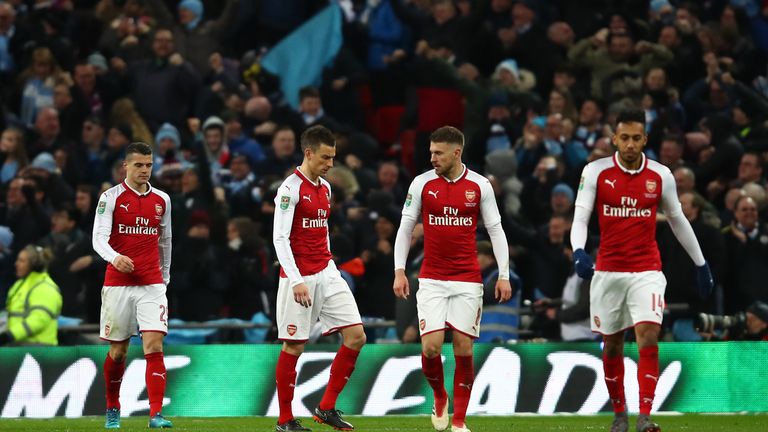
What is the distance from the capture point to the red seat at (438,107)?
2228cm

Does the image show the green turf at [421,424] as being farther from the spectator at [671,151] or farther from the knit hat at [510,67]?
the knit hat at [510,67]

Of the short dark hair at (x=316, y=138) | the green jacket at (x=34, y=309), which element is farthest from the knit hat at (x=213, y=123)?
the short dark hair at (x=316, y=138)

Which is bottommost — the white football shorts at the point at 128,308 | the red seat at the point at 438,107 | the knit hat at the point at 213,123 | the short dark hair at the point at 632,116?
the white football shorts at the point at 128,308

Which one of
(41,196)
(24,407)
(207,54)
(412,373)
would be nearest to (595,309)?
(412,373)

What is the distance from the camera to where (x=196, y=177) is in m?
19.8

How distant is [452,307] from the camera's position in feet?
42.9

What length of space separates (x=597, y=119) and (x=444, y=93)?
2250mm

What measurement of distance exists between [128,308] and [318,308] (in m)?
1.86

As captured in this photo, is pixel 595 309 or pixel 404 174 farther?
pixel 404 174

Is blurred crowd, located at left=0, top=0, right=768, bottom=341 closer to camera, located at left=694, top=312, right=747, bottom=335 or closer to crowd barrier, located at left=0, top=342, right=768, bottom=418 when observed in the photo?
camera, located at left=694, top=312, right=747, bottom=335

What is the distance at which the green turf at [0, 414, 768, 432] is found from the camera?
1442 centimetres

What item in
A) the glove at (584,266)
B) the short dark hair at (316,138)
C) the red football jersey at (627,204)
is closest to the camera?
Answer: the glove at (584,266)

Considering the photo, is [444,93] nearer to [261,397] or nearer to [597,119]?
[597,119]

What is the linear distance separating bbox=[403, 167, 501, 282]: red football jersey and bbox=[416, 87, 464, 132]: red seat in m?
9.11
